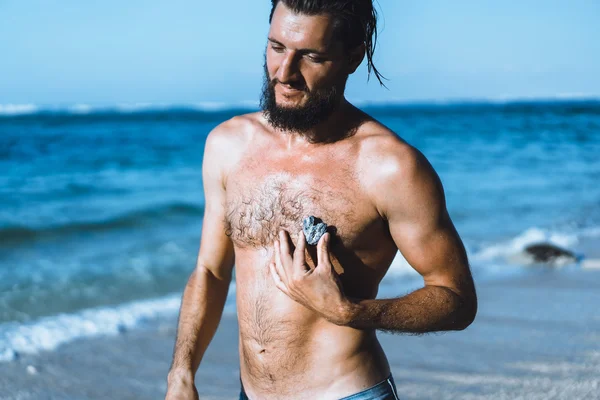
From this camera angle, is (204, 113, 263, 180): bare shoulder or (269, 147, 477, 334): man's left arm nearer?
Answer: (269, 147, 477, 334): man's left arm

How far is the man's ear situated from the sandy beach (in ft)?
9.42

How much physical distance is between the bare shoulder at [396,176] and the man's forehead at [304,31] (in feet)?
1.09

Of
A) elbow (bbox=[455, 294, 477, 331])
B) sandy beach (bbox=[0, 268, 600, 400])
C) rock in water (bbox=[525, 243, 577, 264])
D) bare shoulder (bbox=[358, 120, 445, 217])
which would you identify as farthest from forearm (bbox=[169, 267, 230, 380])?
rock in water (bbox=[525, 243, 577, 264])

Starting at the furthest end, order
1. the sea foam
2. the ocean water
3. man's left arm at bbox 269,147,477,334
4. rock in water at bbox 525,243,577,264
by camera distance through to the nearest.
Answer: rock in water at bbox 525,243,577,264 → the ocean water → the sea foam → man's left arm at bbox 269,147,477,334

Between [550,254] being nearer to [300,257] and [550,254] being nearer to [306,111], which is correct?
[306,111]

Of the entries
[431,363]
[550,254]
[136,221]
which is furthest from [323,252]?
[136,221]

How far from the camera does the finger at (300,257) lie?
7.00 ft

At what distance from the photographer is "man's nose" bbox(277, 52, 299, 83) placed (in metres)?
2.27

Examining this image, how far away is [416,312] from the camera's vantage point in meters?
2.21

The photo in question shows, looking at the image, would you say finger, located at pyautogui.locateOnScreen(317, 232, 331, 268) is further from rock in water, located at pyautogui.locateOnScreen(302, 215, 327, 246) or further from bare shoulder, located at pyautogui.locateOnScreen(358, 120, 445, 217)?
bare shoulder, located at pyautogui.locateOnScreen(358, 120, 445, 217)

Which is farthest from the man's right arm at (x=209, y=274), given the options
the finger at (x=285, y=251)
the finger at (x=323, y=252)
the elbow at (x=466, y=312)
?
the elbow at (x=466, y=312)

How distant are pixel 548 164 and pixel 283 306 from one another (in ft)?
64.4

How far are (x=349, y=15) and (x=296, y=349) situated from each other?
1.05 meters

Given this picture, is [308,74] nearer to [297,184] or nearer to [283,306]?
[297,184]
